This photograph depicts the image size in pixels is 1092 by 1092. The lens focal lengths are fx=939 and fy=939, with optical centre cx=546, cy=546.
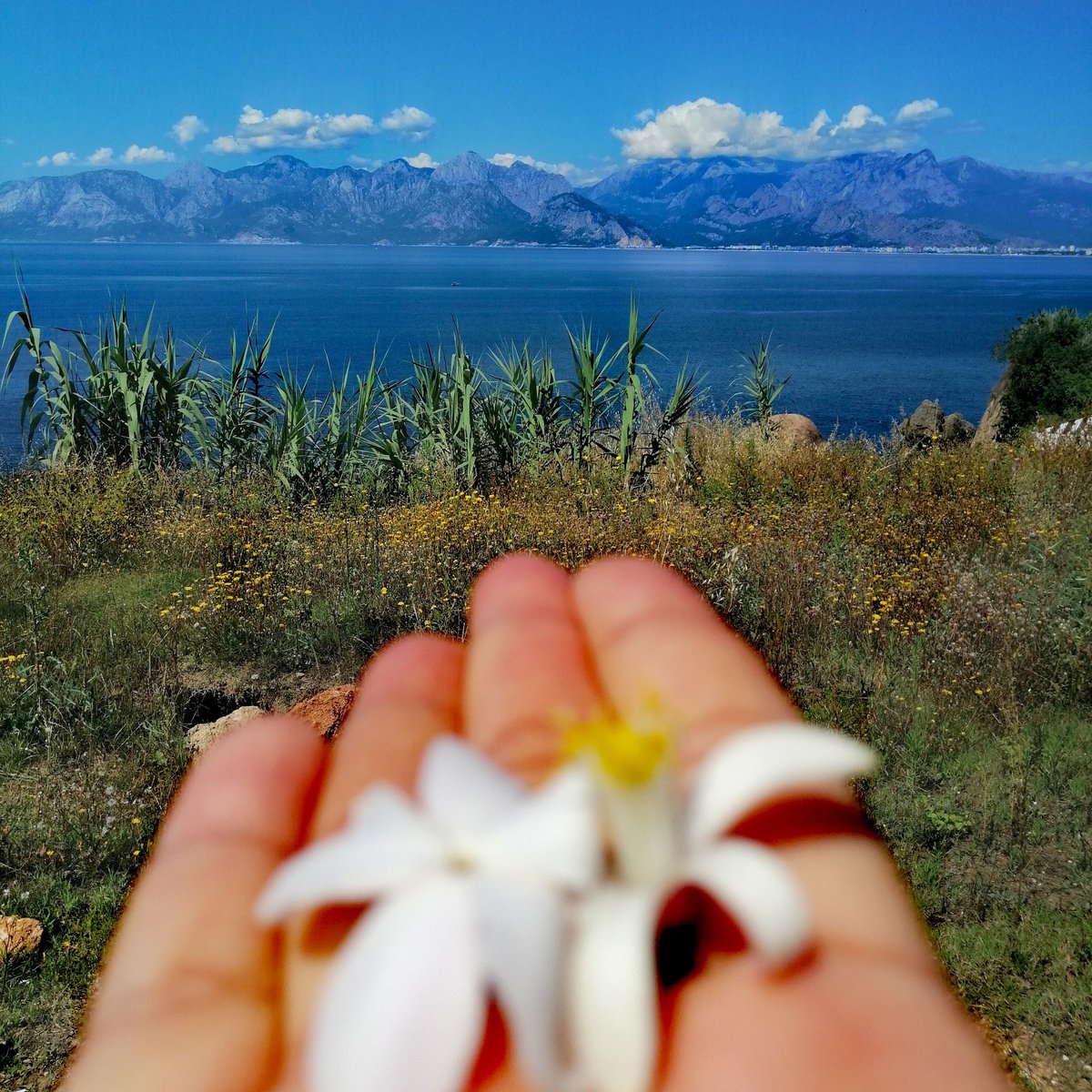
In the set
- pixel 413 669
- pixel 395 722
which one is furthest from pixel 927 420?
pixel 395 722

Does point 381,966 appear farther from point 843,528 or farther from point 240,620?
point 843,528

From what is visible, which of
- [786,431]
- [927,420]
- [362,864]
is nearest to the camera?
[362,864]

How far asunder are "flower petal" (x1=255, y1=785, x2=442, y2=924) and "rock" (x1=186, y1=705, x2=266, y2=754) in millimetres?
3807

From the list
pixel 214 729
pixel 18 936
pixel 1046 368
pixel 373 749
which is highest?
pixel 373 749

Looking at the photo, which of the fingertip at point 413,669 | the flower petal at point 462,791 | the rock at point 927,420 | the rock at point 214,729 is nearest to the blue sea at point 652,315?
the rock at point 927,420

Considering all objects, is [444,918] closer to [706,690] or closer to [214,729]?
[706,690]

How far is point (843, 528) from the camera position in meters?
7.08

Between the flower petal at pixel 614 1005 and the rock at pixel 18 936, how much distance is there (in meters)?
3.34

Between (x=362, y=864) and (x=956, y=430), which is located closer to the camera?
(x=362, y=864)

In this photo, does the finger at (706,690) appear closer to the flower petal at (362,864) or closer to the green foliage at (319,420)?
the flower petal at (362,864)

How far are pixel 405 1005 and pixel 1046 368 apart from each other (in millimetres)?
21503

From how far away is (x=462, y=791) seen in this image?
980mm

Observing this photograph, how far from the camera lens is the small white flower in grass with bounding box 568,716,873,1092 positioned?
2.65ft

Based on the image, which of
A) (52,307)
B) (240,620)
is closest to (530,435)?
(240,620)
